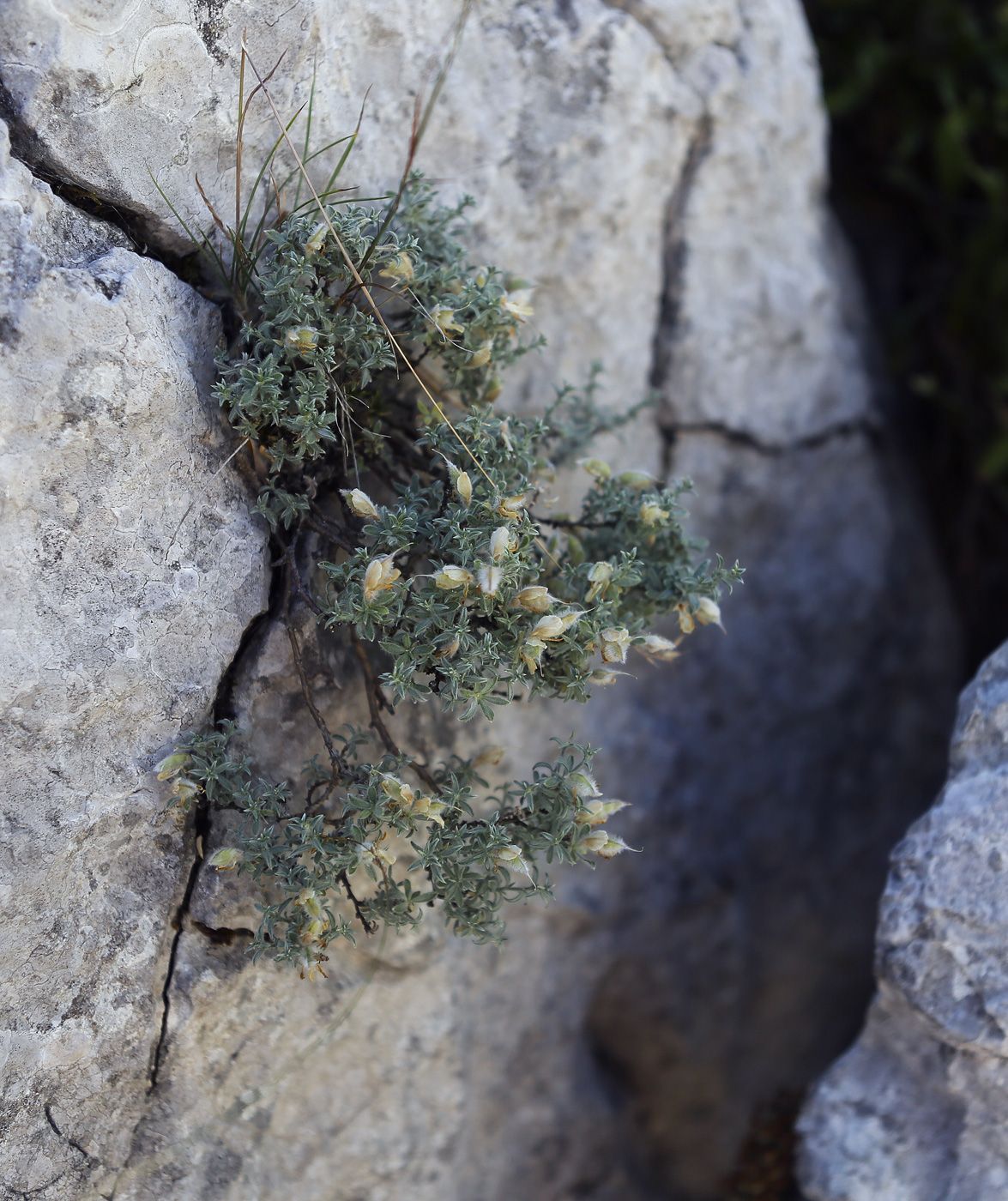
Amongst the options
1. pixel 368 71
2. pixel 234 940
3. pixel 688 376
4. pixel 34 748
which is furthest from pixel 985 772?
pixel 368 71

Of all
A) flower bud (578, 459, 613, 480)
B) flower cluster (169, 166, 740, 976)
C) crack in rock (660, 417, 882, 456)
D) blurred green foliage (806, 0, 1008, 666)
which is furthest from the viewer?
blurred green foliage (806, 0, 1008, 666)

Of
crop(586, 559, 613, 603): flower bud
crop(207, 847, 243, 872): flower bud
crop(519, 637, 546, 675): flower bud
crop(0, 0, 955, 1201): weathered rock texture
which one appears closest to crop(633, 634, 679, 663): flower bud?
crop(586, 559, 613, 603): flower bud

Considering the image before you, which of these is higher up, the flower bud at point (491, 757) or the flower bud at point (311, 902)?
the flower bud at point (491, 757)

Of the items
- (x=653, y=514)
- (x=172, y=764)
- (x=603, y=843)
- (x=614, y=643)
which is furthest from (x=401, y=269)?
(x=603, y=843)

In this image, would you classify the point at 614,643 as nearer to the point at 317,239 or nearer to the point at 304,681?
the point at 304,681

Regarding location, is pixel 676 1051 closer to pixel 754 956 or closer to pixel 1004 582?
pixel 754 956

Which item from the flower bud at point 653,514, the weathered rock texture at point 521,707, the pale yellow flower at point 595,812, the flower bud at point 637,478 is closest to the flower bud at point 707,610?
the flower bud at point 653,514

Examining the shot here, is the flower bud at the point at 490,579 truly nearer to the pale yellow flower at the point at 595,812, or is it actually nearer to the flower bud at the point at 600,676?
the flower bud at the point at 600,676

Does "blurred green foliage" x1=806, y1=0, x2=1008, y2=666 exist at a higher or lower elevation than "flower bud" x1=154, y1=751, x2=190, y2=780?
higher

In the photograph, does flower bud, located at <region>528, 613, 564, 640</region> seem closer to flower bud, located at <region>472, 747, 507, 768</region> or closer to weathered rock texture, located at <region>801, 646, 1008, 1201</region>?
flower bud, located at <region>472, 747, 507, 768</region>
